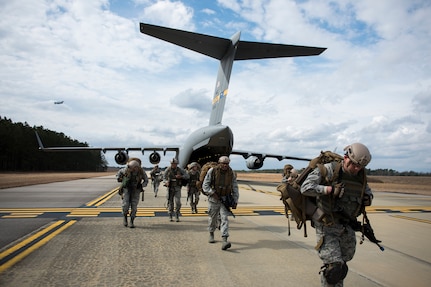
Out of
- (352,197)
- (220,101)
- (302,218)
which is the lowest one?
(302,218)

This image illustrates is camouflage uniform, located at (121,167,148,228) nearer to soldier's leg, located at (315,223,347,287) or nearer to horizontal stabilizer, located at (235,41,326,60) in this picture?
soldier's leg, located at (315,223,347,287)

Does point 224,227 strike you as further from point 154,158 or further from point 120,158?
point 120,158

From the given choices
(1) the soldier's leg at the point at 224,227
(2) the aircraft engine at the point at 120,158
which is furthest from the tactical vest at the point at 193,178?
(2) the aircraft engine at the point at 120,158

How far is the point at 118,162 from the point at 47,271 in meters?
26.2

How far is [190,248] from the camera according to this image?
6.02 metres

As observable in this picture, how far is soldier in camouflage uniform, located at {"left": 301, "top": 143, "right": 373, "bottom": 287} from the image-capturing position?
352 cm

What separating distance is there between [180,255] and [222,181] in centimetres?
177

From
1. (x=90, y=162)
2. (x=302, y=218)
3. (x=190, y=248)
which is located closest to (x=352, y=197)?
(x=302, y=218)

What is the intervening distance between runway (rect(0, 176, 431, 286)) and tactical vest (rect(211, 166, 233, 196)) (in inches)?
41.8

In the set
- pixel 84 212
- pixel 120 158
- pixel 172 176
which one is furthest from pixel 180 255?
pixel 120 158

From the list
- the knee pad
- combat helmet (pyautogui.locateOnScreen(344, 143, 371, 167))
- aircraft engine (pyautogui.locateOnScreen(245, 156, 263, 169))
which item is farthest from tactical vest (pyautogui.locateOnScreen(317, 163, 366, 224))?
aircraft engine (pyautogui.locateOnScreen(245, 156, 263, 169))

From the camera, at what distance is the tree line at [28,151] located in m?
60.2

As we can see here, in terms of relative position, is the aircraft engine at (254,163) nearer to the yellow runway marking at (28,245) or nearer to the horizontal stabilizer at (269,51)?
the horizontal stabilizer at (269,51)

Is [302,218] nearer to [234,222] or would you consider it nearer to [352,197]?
[352,197]
